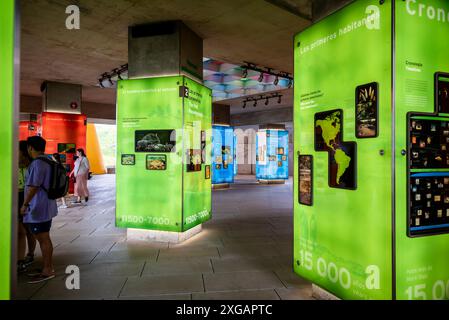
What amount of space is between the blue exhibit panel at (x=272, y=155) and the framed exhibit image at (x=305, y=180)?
48.3 feet

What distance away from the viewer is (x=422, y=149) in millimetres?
2594

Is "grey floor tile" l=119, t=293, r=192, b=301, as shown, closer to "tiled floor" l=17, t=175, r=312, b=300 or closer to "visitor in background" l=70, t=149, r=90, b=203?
"tiled floor" l=17, t=175, r=312, b=300

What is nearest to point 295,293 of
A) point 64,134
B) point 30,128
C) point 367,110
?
point 367,110

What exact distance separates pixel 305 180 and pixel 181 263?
96.6 inches

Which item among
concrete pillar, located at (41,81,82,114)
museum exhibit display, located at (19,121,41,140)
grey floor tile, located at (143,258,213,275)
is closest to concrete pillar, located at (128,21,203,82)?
grey floor tile, located at (143,258,213,275)

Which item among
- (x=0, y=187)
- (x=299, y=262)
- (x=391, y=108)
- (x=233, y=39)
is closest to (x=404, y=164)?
(x=391, y=108)

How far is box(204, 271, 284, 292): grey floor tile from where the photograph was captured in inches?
152

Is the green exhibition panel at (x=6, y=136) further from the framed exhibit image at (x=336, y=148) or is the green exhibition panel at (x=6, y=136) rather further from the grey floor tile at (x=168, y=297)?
the framed exhibit image at (x=336, y=148)

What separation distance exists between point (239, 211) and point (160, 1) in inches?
237

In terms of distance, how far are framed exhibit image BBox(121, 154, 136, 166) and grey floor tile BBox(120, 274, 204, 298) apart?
8.53ft

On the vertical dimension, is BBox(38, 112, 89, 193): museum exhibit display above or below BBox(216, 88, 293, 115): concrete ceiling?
below

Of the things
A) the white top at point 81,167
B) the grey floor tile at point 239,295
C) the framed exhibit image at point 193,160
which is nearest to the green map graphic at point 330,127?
the grey floor tile at point 239,295

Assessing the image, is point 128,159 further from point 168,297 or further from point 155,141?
point 168,297

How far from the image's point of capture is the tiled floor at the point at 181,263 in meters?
3.72
